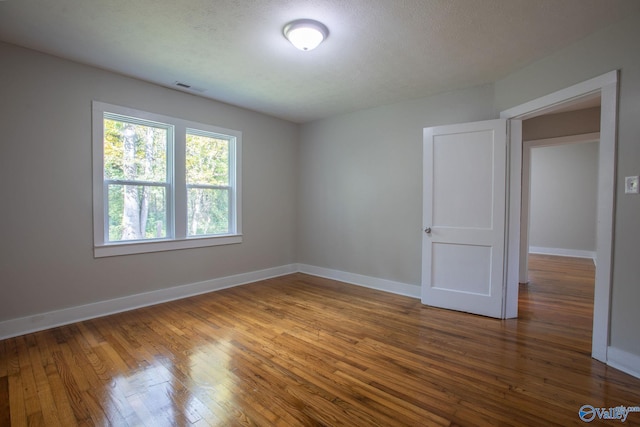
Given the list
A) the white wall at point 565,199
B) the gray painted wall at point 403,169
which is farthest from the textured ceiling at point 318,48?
the white wall at point 565,199

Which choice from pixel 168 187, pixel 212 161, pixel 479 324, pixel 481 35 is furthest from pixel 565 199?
pixel 168 187

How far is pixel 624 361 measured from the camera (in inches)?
86.1

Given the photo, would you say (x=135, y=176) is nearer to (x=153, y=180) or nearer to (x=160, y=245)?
(x=153, y=180)

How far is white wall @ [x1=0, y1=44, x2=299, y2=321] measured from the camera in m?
2.73

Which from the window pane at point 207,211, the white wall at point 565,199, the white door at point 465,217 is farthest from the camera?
the white wall at point 565,199

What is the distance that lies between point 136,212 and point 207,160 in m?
1.18

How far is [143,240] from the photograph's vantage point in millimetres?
3600

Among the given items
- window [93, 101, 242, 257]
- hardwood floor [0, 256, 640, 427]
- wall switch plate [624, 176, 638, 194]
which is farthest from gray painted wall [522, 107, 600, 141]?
window [93, 101, 242, 257]

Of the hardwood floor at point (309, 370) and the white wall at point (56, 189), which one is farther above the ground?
the white wall at point (56, 189)

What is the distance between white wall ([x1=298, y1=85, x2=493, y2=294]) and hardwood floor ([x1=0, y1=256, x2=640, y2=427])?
41.7 inches

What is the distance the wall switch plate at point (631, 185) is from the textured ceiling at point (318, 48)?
1198 millimetres

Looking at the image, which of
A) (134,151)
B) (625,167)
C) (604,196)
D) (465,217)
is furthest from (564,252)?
(134,151)

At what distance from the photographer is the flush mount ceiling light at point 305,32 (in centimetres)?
231

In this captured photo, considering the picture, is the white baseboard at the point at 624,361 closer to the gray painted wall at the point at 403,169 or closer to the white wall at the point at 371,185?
the gray painted wall at the point at 403,169
